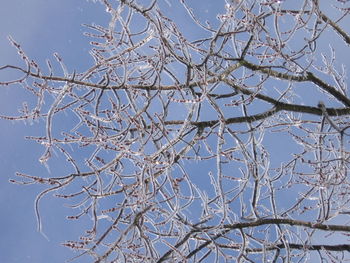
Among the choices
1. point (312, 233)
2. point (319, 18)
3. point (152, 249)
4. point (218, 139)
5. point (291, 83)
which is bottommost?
point (152, 249)

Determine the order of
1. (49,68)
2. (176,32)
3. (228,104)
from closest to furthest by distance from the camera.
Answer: (49,68), (176,32), (228,104)

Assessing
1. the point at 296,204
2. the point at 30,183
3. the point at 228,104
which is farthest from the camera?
the point at 296,204

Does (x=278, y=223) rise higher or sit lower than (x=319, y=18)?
lower

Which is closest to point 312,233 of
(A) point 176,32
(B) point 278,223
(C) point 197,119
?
(B) point 278,223

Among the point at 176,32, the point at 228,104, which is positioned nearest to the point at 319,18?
the point at 228,104

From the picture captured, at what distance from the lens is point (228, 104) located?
5.20 meters

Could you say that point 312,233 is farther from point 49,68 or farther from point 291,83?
point 49,68

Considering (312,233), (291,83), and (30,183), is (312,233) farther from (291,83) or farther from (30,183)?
(30,183)

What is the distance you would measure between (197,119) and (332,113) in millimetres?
1546

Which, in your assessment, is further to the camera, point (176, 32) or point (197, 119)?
point (197, 119)

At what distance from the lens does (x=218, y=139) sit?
180 inches

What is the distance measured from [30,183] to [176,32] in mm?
2089

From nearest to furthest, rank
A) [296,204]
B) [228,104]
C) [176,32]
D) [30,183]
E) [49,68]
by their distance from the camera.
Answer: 1. [49,68]
2. [176,32]
3. [30,183]
4. [228,104]
5. [296,204]

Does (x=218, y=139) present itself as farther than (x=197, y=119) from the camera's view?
No
